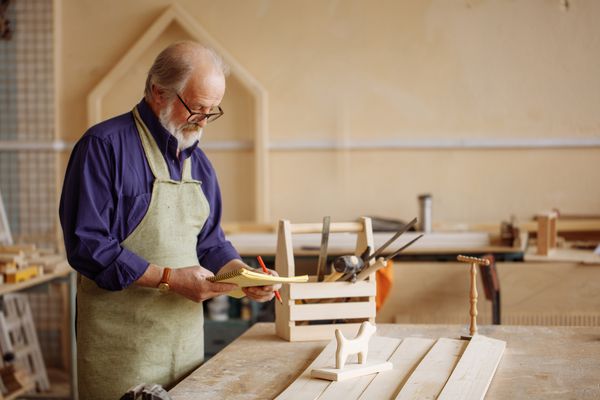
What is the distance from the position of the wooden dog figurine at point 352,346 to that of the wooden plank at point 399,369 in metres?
0.08

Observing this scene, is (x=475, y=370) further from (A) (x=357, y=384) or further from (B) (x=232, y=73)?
(B) (x=232, y=73)

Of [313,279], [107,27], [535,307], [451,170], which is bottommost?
[535,307]

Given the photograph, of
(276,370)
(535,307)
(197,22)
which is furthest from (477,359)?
(197,22)

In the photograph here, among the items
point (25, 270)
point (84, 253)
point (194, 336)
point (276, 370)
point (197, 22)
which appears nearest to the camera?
point (276, 370)

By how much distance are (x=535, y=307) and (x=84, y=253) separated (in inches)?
110

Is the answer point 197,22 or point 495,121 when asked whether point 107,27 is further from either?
point 495,121

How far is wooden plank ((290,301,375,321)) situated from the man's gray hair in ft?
2.57

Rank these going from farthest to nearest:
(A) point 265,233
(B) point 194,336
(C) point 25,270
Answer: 1. (A) point 265,233
2. (C) point 25,270
3. (B) point 194,336

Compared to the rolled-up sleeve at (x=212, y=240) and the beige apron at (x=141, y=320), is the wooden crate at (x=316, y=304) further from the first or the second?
the beige apron at (x=141, y=320)

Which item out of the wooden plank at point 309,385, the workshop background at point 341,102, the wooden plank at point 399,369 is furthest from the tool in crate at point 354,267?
the workshop background at point 341,102

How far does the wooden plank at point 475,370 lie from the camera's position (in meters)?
1.83

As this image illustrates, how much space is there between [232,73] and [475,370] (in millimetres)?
3593

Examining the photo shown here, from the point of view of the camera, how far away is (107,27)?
5465 millimetres

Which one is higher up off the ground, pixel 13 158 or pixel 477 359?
pixel 13 158
